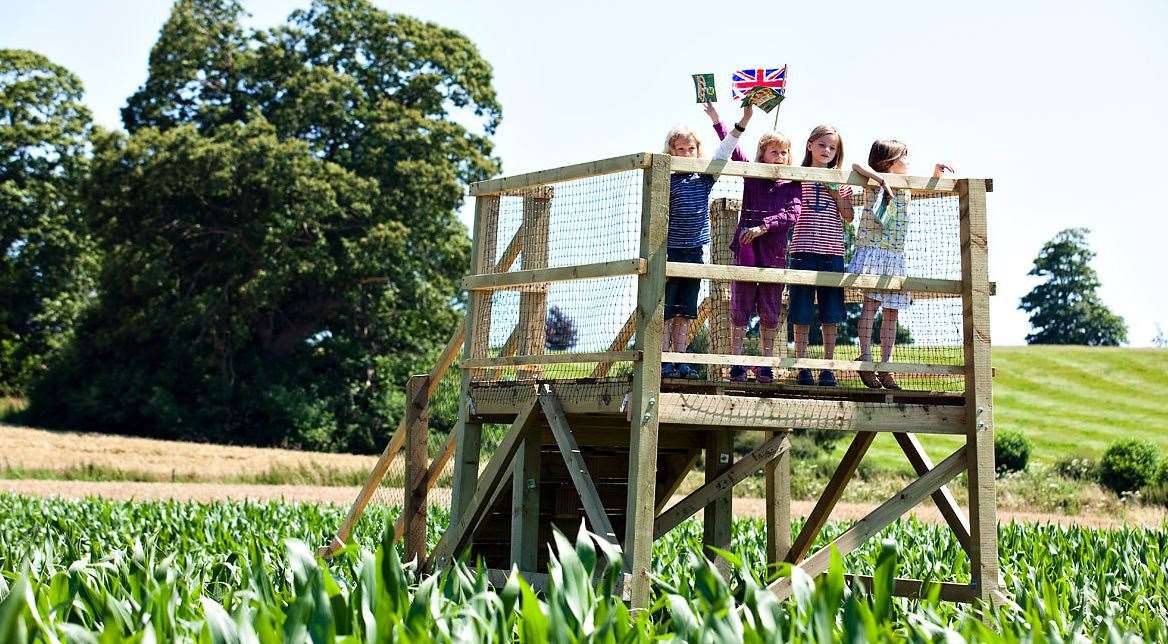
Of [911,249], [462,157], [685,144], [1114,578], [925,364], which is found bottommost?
[1114,578]

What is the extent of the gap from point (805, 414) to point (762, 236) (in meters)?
1.04

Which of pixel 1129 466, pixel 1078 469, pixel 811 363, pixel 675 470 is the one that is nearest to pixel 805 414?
pixel 811 363

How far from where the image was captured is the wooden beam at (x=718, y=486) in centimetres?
884

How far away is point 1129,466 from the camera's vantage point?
32125 millimetres

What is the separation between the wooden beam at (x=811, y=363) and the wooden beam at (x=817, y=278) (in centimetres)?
42

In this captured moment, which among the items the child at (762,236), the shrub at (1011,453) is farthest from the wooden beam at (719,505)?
the shrub at (1011,453)

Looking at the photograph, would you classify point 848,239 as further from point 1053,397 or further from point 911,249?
point 1053,397

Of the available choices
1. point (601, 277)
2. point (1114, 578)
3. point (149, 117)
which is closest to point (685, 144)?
point (601, 277)

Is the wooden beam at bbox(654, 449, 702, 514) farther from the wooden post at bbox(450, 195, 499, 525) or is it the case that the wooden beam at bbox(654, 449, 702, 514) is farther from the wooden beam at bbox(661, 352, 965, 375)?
the wooden beam at bbox(661, 352, 965, 375)

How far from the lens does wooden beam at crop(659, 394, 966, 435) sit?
7.86 meters

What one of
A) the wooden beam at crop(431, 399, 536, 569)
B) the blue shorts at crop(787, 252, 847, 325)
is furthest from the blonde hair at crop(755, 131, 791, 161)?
the wooden beam at crop(431, 399, 536, 569)

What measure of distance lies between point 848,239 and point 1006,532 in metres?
7.07

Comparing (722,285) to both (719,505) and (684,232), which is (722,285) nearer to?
(684,232)

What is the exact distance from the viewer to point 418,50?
146ft
